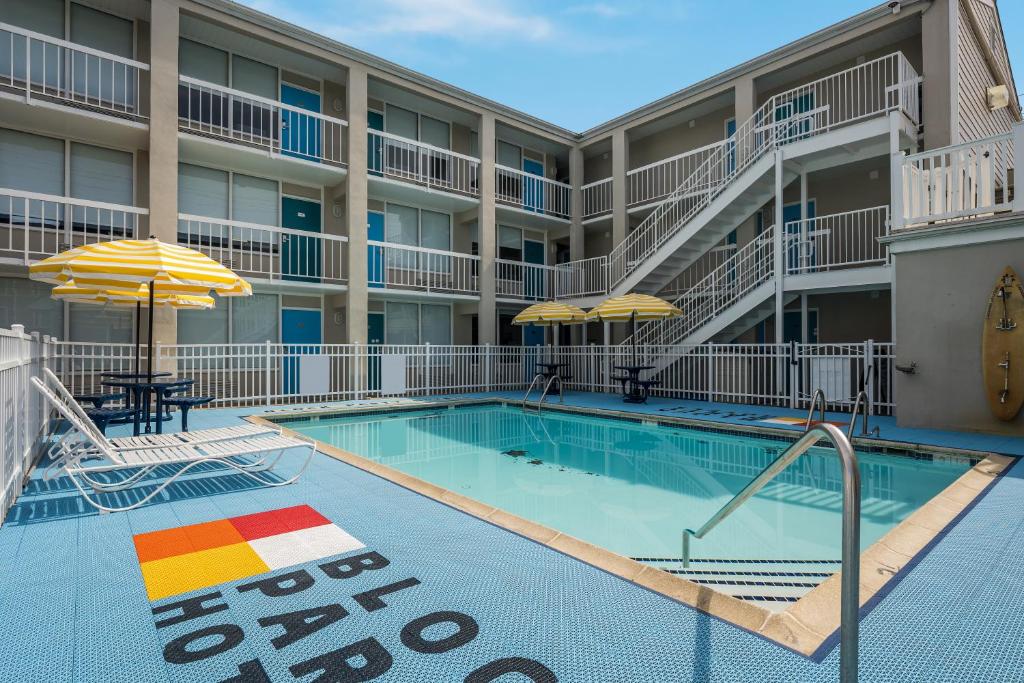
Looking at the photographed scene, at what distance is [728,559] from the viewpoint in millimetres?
4344

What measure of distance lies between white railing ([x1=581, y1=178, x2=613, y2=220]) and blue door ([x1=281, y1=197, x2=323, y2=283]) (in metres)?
9.13

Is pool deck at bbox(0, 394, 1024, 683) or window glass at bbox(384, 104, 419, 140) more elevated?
window glass at bbox(384, 104, 419, 140)


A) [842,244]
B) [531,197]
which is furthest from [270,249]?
[842,244]

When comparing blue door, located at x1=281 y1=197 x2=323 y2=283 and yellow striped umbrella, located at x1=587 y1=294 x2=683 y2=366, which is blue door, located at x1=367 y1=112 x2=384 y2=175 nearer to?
blue door, located at x1=281 y1=197 x2=323 y2=283

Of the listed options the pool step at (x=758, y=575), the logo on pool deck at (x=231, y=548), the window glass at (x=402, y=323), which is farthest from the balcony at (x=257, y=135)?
the pool step at (x=758, y=575)

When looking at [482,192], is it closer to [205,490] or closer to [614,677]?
[205,490]

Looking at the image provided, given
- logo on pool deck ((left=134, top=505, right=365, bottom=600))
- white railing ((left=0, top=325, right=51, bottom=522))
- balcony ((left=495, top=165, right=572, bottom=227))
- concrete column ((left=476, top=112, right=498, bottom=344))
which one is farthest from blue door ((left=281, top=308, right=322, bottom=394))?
logo on pool deck ((left=134, top=505, right=365, bottom=600))

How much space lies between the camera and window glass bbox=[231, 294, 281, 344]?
44.2 feet

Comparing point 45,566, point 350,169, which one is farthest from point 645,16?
point 45,566

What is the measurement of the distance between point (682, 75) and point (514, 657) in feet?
57.1

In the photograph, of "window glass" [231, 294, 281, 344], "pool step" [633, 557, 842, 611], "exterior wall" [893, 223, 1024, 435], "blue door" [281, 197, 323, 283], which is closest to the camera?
"pool step" [633, 557, 842, 611]

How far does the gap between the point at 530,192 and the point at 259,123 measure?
849cm

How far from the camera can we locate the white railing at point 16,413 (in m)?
4.07

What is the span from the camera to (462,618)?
2.68 m
